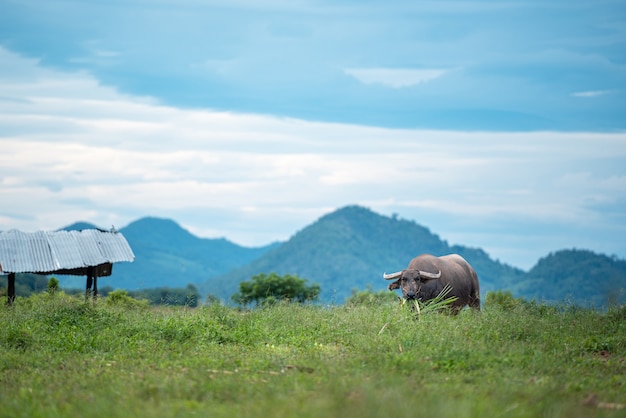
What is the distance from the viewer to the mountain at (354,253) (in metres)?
136

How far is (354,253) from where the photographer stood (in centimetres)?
14850

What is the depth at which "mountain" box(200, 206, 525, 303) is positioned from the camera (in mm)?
135625

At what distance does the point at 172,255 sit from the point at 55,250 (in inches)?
6094

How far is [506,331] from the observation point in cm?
1245

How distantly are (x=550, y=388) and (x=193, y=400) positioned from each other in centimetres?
415

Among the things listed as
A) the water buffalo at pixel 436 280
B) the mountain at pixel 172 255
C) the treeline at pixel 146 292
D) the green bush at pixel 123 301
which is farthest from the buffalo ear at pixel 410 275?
the mountain at pixel 172 255

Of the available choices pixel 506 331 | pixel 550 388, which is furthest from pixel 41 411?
pixel 506 331

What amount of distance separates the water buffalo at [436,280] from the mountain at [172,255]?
13029 cm

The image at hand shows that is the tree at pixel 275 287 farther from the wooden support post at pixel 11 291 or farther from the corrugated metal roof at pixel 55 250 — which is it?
the wooden support post at pixel 11 291

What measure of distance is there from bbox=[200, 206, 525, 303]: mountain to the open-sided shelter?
335 ft

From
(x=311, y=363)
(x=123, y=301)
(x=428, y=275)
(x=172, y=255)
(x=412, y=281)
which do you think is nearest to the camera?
(x=311, y=363)

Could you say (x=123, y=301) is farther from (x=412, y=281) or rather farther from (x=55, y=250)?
(x=412, y=281)

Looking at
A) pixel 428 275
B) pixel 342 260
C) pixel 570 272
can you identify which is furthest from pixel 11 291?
pixel 342 260

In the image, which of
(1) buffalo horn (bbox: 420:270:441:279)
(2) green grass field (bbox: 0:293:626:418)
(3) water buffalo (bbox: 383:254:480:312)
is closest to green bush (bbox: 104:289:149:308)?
(2) green grass field (bbox: 0:293:626:418)
